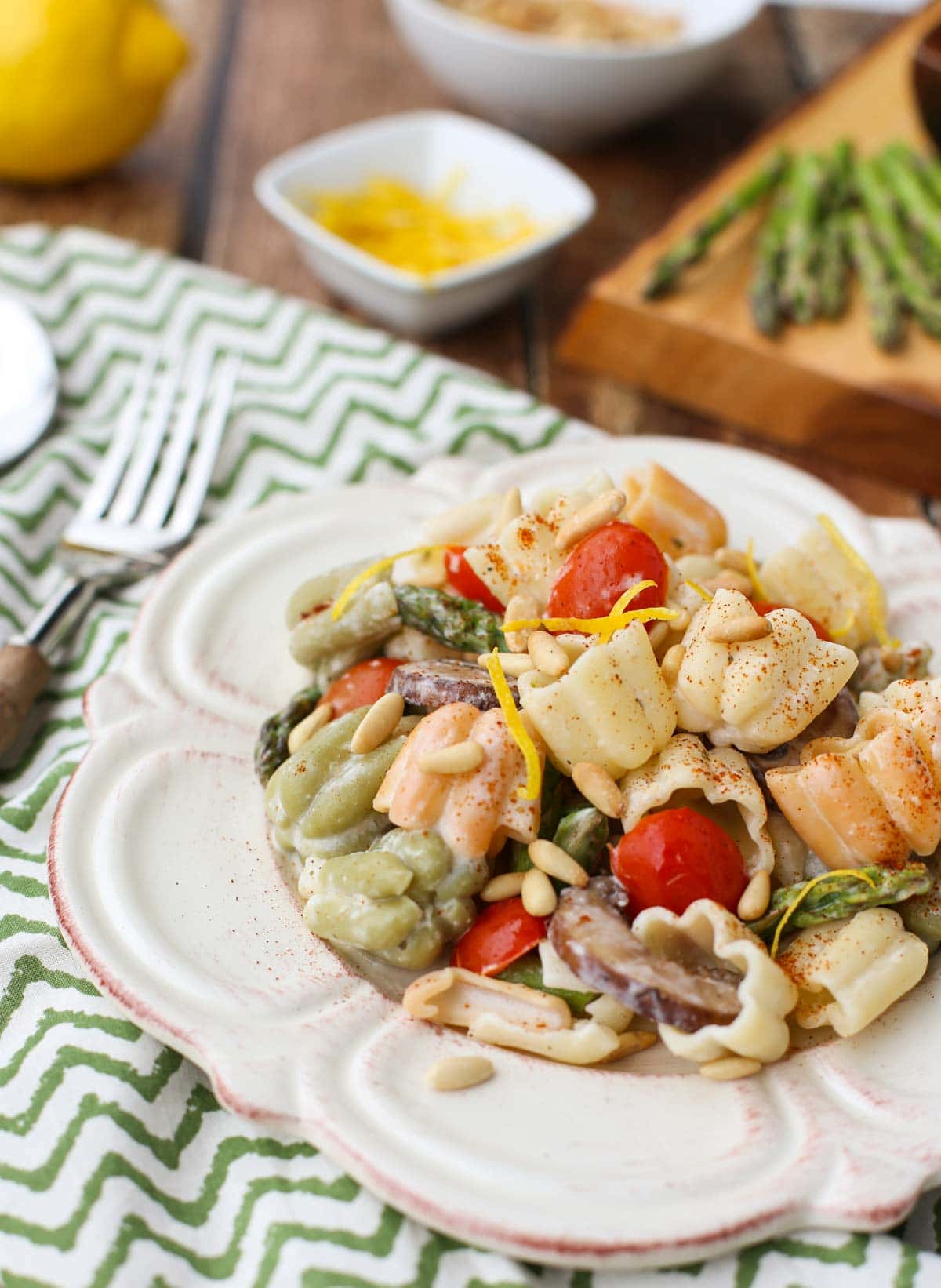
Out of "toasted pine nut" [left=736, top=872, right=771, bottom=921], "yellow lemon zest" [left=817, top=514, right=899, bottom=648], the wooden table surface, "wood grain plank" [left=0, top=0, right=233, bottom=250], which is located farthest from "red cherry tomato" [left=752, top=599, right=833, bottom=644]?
"wood grain plank" [left=0, top=0, right=233, bottom=250]

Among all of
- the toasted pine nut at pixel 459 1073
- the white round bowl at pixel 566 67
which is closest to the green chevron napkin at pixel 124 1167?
the toasted pine nut at pixel 459 1073

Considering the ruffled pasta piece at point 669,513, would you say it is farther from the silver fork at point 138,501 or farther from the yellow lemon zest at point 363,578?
the silver fork at point 138,501

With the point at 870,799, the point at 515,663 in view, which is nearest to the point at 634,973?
the point at 870,799

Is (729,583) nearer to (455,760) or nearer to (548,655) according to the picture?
(548,655)

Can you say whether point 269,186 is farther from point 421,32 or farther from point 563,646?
point 563,646

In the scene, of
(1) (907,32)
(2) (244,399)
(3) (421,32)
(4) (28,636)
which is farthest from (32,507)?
(1) (907,32)

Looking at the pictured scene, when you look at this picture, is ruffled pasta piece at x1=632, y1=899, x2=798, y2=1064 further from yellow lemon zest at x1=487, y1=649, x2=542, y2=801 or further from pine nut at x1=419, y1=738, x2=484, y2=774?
pine nut at x1=419, y1=738, x2=484, y2=774
